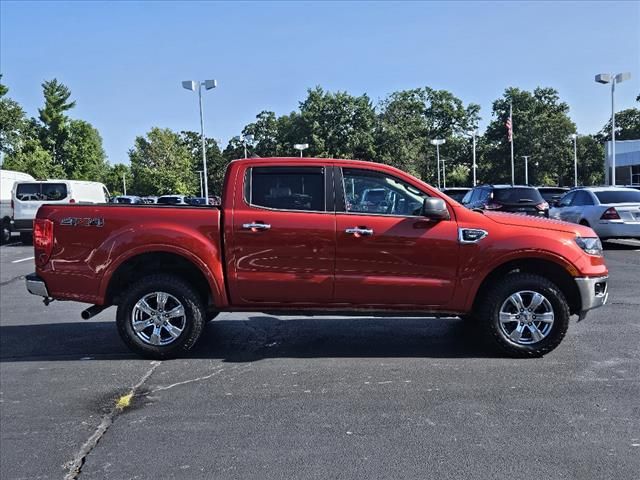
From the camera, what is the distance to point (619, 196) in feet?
51.9

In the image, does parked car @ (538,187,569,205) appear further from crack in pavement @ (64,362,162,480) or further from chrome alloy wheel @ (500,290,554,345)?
crack in pavement @ (64,362,162,480)

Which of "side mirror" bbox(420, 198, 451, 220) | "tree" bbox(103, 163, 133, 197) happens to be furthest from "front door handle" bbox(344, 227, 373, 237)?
"tree" bbox(103, 163, 133, 197)

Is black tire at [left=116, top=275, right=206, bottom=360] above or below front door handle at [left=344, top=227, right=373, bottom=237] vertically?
below

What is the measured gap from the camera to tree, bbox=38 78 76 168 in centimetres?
7156

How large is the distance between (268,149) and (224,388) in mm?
67051

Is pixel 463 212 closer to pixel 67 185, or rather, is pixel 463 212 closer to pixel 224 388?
pixel 224 388

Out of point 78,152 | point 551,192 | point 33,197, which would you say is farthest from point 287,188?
point 78,152

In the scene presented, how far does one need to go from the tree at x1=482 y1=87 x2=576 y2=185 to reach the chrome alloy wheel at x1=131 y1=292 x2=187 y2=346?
274ft

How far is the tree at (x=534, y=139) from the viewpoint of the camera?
3241 inches

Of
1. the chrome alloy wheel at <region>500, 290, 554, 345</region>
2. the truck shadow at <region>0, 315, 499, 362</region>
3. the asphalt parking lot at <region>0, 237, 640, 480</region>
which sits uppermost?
the chrome alloy wheel at <region>500, 290, 554, 345</region>

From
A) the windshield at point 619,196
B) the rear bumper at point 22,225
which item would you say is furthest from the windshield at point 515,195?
the rear bumper at point 22,225

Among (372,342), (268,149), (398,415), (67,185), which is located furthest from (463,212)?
(268,149)

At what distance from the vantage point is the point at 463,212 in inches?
231

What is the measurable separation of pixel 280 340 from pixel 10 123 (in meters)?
49.5
